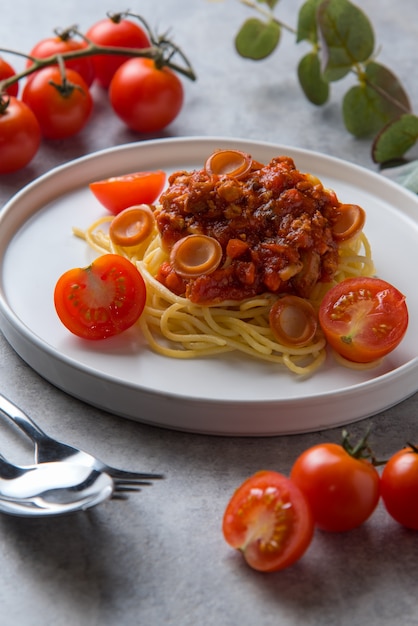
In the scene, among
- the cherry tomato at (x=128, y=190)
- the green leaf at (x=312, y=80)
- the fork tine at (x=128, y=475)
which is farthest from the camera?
the green leaf at (x=312, y=80)

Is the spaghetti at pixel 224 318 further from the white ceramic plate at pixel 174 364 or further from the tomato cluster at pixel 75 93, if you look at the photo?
the tomato cluster at pixel 75 93

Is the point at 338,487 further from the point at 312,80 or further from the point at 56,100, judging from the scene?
the point at 312,80

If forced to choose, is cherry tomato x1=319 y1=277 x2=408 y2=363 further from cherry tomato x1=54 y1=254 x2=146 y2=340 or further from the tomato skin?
cherry tomato x1=54 y1=254 x2=146 y2=340

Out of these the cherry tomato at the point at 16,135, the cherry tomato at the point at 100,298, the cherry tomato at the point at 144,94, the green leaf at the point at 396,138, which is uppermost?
the green leaf at the point at 396,138

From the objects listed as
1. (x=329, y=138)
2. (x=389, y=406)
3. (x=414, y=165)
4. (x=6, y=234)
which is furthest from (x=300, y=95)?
(x=389, y=406)

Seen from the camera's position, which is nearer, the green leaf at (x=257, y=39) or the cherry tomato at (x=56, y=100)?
the cherry tomato at (x=56, y=100)

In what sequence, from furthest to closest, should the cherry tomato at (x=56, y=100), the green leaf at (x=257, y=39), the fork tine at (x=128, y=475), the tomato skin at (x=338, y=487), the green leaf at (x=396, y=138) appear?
the green leaf at (x=257, y=39) < the cherry tomato at (x=56, y=100) < the green leaf at (x=396, y=138) < the fork tine at (x=128, y=475) < the tomato skin at (x=338, y=487)

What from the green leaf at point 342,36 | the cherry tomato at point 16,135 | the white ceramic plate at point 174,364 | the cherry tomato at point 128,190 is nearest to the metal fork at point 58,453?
the white ceramic plate at point 174,364
